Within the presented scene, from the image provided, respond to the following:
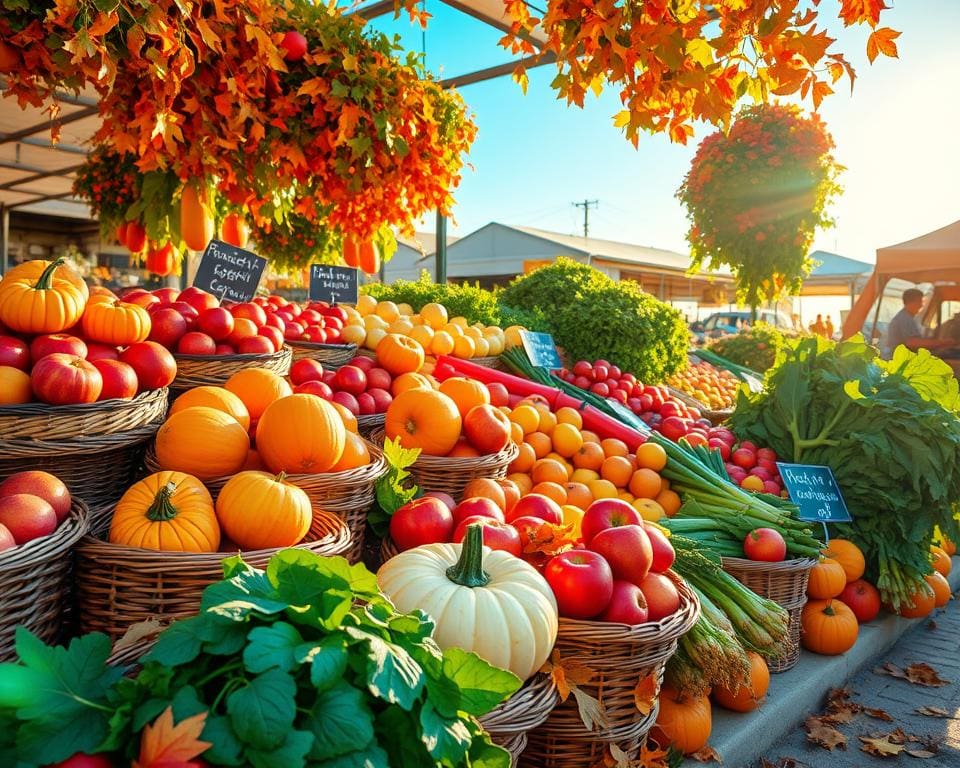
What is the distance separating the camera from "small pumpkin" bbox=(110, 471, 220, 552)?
1.60m

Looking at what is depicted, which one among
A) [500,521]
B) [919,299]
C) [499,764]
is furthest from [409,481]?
[919,299]

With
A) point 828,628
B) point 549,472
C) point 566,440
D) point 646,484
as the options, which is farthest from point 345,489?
point 828,628

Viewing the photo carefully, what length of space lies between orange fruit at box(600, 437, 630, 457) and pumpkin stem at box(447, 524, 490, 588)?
1.84 m

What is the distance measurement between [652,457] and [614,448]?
20cm

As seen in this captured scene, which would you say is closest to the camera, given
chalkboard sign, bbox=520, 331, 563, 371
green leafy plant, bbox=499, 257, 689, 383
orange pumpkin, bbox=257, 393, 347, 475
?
orange pumpkin, bbox=257, 393, 347, 475

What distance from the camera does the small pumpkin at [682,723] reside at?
6.83 ft

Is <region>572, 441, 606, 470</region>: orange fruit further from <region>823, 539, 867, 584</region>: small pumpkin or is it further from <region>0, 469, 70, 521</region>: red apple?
<region>0, 469, 70, 521</region>: red apple

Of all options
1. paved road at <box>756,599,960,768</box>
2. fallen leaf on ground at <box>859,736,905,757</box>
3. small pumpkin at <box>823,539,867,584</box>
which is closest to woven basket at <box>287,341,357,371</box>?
paved road at <box>756,599,960,768</box>

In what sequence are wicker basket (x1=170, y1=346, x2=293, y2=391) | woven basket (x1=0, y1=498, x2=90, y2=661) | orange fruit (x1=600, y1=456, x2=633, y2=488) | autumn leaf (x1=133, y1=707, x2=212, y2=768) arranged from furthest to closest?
1. orange fruit (x1=600, y1=456, x2=633, y2=488)
2. wicker basket (x1=170, y1=346, x2=293, y2=391)
3. woven basket (x1=0, y1=498, x2=90, y2=661)
4. autumn leaf (x1=133, y1=707, x2=212, y2=768)

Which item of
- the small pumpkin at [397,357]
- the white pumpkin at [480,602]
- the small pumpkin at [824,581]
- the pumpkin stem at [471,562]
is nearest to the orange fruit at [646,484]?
the small pumpkin at [824,581]

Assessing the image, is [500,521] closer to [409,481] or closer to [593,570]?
[593,570]

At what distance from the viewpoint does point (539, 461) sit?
3.12m

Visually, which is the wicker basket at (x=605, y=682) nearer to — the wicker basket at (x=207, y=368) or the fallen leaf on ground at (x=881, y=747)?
the fallen leaf on ground at (x=881, y=747)

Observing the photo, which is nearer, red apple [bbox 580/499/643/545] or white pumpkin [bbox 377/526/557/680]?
white pumpkin [bbox 377/526/557/680]
